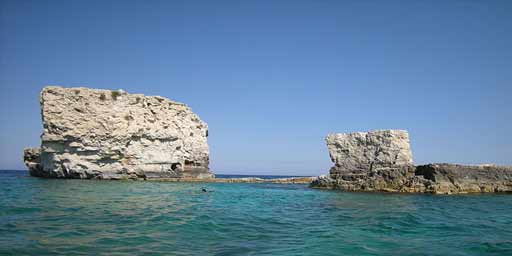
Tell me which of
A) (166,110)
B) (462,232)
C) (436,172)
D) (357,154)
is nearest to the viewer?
(462,232)

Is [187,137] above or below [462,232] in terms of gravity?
above

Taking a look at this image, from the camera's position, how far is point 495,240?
9.37 m

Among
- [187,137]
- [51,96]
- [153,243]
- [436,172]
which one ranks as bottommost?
[153,243]

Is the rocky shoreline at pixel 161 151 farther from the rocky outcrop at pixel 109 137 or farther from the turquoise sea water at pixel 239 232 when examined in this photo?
Result: the turquoise sea water at pixel 239 232

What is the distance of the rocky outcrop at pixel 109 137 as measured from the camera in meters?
38.8

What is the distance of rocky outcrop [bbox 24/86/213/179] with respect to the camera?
127 feet

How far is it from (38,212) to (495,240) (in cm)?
1340

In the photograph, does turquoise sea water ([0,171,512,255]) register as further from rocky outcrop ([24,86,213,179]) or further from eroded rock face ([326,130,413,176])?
rocky outcrop ([24,86,213,179])

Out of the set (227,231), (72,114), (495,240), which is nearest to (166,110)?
(72,114)

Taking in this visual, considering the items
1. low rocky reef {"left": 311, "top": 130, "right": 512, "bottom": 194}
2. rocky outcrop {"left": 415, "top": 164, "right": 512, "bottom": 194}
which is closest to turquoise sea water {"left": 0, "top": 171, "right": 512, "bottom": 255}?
rocky outcrop {"left": 415, "top": 164, "right": 512, "bottom": 194}

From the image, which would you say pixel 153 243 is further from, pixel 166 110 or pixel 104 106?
pixel 166 110

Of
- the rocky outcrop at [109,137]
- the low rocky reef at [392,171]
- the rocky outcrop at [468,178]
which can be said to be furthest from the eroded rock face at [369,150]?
the rocky outcrop at [109,137]

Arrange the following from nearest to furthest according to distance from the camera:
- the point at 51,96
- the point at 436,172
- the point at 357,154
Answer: the point at 436,172, the point at 357,154, the point at 51,96

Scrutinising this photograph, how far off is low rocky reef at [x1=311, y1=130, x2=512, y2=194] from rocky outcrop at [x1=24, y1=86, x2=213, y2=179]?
19.4m
